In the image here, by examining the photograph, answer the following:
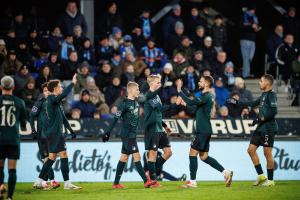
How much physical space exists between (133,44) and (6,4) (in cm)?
454

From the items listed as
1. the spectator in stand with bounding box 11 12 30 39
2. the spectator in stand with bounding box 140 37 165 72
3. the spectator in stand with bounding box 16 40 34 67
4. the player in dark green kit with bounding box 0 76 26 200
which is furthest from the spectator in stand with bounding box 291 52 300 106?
the player in dark green kit with bounding box 0 76 26 200

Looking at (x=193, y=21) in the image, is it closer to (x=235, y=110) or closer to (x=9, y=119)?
(x=235, y=110)

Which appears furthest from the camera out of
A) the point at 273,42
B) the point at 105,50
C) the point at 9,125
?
the point at 273,42

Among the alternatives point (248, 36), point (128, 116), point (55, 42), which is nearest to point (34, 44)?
point (55, 42)

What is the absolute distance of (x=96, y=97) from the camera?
22.0 m

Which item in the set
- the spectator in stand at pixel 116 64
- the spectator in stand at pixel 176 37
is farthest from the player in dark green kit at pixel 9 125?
the spectator in stand at pixel 176 37

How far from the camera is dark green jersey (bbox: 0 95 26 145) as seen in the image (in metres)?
13.8

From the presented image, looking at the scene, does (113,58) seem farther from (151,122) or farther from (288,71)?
(151,122)

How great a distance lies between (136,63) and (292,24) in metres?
5.63

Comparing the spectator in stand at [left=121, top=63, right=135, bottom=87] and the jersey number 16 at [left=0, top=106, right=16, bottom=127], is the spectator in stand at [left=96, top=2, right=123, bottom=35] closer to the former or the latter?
the spectator in stand at [left=121, top=63, right=135, bottom=87]

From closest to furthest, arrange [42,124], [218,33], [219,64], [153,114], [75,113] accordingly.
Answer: [153,114] → [42,124] → [75,113] → [219,64] → [218,33]

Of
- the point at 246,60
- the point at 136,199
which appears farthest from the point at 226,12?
the point at 136,199

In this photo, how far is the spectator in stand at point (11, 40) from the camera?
74.0ft

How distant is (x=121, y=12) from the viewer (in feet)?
90.2
